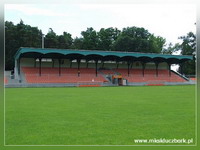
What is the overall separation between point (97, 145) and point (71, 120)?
2901mm

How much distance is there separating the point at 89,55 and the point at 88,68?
3.79 metres

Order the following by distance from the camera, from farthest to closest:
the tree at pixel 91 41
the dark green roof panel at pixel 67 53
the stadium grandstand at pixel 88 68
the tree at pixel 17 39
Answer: the tree at pixel 91 41 < the tree at pixel 17 39 < the stadium grandstand at pixel 88 68 < the dark green roof panel at pixel 67 53

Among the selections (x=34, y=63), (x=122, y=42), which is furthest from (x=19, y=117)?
(x=122, y=42)

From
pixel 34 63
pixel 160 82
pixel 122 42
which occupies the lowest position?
pixel 160 82

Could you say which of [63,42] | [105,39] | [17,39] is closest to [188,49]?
[105,39]

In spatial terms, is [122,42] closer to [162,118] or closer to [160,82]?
[160,82]

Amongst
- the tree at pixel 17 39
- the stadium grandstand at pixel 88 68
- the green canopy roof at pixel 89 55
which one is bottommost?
A: the stadium grandstand at pixel 88 68

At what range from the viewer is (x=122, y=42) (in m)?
59.7

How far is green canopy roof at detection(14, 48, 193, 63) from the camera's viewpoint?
116 ft

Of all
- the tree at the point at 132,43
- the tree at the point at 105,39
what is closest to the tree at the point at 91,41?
the tree at the point at 105,39

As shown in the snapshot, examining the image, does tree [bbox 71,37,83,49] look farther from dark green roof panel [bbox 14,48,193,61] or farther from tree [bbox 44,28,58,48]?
dark green roof panel [bbox 14,48,193,61]

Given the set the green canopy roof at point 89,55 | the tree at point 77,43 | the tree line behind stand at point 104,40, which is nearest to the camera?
the green canopy roof at point 89,55

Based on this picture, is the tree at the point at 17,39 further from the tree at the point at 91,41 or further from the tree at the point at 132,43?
the tree at the point at 132,43

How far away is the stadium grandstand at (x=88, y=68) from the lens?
115 feet
